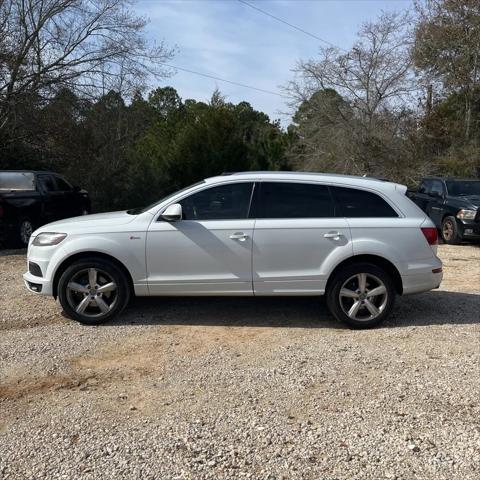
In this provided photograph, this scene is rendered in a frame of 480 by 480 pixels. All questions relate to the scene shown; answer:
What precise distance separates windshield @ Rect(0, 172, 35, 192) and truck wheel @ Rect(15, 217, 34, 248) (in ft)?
2.33

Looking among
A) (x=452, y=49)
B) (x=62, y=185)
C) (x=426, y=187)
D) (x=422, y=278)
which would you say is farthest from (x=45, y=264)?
(x=452, y=49)

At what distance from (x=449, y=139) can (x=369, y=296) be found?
850 inches

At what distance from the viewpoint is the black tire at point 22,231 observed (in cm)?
1159

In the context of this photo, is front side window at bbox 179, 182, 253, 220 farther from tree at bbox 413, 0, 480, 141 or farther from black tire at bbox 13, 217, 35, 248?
tree at bbox 413, 0, 480, 141

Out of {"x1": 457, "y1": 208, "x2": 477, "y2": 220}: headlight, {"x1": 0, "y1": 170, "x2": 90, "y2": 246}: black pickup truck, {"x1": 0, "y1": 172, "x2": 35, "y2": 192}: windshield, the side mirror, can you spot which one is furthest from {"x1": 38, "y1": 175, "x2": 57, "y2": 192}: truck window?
{"x1": 457, "y1": 208, "x2": 477, "y2": 220}: headlight

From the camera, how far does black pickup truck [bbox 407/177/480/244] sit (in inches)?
510

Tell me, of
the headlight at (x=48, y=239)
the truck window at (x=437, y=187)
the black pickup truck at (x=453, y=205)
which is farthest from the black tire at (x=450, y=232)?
the headlight at (x=48, y=239)

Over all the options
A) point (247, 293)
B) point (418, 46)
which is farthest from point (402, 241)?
point (418, 46)

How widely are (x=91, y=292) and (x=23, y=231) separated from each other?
260 inches

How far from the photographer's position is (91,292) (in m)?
5.90

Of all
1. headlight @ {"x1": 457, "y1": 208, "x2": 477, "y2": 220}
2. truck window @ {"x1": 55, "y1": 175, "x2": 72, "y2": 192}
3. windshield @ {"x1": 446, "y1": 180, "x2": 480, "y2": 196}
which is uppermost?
truck window @ {"x1": 55, "y1": 175, "x2": 72, "y2": 192}

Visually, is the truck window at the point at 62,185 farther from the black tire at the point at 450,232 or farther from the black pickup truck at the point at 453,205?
the black tire at the point at 450,232

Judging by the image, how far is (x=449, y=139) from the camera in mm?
25203

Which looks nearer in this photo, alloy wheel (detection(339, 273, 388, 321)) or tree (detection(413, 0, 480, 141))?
alloy wheel (detection(339, 273, 388, 321))
